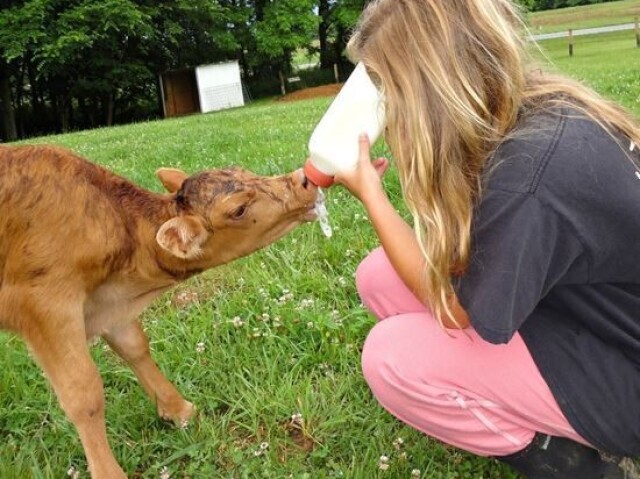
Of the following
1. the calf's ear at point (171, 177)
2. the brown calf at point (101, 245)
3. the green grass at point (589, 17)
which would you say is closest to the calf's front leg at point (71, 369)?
the brown calf at point (101, 245)

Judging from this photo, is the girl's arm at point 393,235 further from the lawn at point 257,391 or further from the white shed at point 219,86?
the white shed at point 219,86

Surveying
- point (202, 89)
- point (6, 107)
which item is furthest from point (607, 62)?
point (6, 107)

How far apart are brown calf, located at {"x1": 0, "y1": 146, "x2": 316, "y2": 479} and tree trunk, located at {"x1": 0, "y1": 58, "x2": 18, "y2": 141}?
99.0ft

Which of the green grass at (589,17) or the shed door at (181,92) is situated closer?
the shed door at (181,92)

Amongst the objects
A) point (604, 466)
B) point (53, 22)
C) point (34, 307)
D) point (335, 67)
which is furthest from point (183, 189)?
point (335, 67)

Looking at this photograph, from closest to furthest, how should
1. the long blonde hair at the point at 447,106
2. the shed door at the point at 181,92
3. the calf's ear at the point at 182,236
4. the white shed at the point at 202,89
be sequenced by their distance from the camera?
1. the long blonde hair at the point at 447,106
2. the calf's ear at the point at 182,236
3. the white shed at the point at 202,89
4. the shed door at the point at 181,92

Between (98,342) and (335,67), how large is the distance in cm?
3720

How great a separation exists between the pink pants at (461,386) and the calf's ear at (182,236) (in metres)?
0.99

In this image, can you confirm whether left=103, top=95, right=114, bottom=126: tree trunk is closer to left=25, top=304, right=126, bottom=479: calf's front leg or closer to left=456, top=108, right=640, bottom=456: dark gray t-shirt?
left=25, top=304, right=126, bottom=479: calf's front leg

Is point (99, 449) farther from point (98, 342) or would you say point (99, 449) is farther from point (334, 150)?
point (334, 150)

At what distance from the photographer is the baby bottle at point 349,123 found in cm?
251

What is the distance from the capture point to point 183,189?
11.6ft

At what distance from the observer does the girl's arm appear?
2.42m

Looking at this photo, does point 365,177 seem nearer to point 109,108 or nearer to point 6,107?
point 6,107
